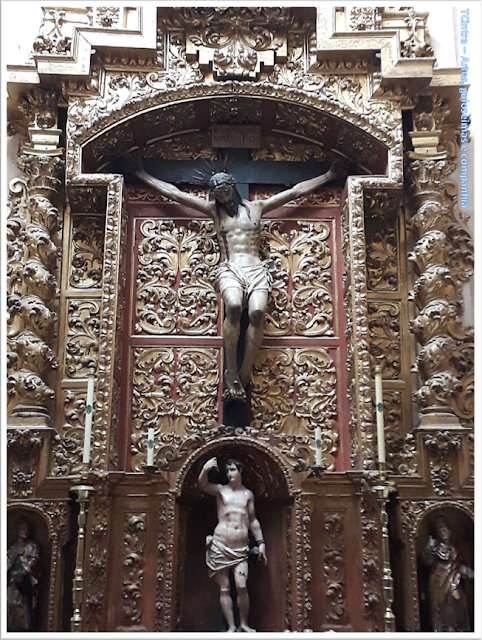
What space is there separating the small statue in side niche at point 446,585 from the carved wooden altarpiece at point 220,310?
0.16 meters

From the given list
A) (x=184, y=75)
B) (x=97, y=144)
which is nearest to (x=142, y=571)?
(x=97, y=144)

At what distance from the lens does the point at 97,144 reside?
20.9 ft

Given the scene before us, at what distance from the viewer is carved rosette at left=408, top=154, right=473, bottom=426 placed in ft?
19.0

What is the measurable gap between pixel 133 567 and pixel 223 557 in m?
0.70

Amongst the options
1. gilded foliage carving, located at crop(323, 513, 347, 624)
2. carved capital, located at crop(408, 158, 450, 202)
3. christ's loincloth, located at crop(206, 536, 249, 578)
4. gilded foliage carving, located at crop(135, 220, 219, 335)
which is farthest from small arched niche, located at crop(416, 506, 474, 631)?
carved capital, located at crop(408, 158, 450, 202)

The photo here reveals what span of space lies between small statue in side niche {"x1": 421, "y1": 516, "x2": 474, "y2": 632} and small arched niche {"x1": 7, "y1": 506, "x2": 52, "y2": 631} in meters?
2.84

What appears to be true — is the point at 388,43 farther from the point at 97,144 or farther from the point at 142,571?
the point at 142,571

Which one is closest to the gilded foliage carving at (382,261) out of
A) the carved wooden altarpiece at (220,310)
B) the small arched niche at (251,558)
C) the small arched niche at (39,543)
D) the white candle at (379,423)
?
the carved wooden altarpiece at (220,310)

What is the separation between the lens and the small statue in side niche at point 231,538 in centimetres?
525

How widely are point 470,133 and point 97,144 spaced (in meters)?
3.28

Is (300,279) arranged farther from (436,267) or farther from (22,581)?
(22,581)

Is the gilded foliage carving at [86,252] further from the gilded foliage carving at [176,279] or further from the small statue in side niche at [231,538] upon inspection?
the small statue in side niche at [231,538]

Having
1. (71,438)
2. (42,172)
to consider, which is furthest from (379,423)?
(42,172)

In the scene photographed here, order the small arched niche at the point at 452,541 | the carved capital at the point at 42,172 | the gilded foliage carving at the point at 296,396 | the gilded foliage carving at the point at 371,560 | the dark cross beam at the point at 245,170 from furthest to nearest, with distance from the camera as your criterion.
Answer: the dark cross beam at the point at 245,170
the carved capital at the point at 42,172
the gilded foliage carving at the point at 296,396
the small arched niche at the point at 452,541
the gilded foliage carving at the point at 371,560
